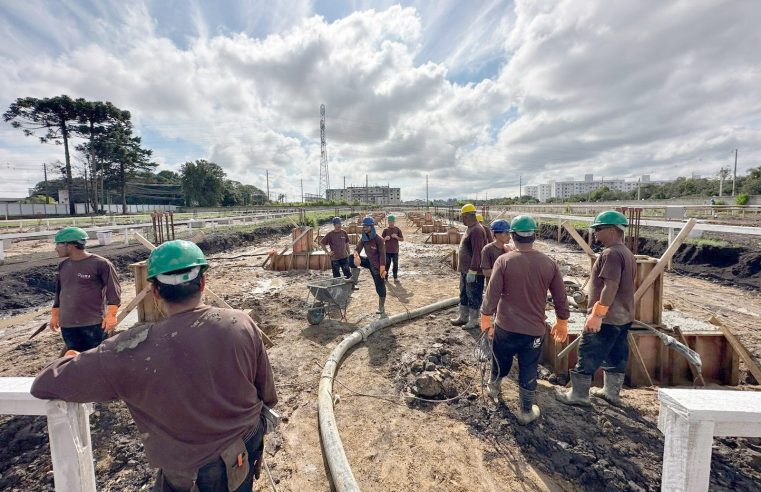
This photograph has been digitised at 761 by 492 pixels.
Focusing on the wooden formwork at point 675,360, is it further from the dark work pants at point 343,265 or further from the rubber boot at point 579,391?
the dark work pants at point 343,265

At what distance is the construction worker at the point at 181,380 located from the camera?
4.57 ft

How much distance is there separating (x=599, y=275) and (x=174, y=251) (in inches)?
150

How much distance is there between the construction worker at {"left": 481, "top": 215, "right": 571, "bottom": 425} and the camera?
330 centimetres

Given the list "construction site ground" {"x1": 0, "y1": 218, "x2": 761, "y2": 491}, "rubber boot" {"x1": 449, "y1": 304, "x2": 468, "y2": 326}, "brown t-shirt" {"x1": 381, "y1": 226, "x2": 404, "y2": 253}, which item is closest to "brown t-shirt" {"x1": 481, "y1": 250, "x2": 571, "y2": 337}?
"construction site ground" {"x1": 0, "y1": 218, "x2": 761, "y2": 491}

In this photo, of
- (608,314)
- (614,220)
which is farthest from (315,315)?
(614,220)

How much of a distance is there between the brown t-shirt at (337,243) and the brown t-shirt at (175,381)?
659 centimetres

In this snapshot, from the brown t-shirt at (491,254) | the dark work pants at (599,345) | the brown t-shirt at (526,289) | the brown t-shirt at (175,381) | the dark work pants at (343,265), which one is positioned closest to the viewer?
the brown t-shirt at (175,381)

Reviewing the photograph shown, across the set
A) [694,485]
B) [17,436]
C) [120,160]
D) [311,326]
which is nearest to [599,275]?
[694,485]

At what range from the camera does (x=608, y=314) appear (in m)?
3.57

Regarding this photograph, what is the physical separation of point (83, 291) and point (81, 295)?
0.05m

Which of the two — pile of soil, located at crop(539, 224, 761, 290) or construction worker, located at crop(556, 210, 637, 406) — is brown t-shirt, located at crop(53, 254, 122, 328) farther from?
pile of soil, located at crop(539, 224, 761, 290)

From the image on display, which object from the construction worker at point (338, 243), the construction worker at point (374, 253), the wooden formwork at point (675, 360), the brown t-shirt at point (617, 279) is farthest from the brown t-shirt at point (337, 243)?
the brown t-shirt at point (617, 279)

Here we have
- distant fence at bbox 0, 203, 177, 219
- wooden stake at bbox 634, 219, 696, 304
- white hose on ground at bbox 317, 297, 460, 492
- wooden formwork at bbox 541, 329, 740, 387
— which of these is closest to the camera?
white hose on ground at bbox 317, 297, 460, 492

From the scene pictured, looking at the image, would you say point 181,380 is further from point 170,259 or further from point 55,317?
point 55,317
